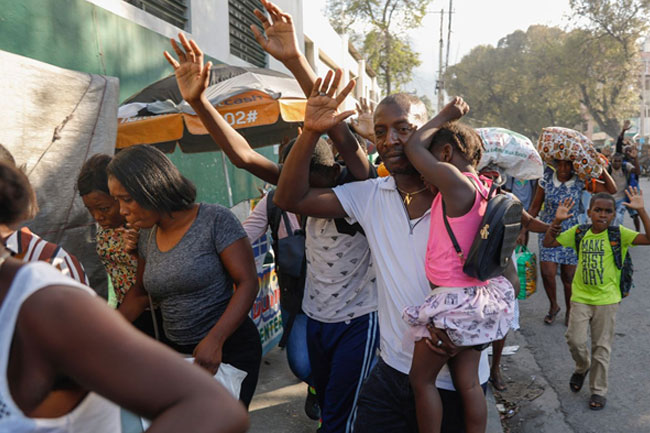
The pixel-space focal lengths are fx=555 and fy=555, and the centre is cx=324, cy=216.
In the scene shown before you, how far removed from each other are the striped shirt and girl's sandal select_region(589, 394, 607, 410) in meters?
3.83

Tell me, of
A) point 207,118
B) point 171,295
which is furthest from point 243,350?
point 207,118

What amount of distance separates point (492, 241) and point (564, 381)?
3376 mm

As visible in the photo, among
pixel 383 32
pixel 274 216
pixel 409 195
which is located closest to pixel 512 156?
pixel 274 216

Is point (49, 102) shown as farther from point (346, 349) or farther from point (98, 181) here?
point (346, 349)

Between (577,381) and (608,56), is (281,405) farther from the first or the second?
(608,56)

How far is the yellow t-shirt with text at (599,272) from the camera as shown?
4.44 meters

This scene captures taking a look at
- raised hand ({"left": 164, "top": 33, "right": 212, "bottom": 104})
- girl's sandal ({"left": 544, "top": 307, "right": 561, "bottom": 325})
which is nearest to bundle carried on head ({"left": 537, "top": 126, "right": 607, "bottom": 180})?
girl's sandal ({"left": 544, "top": 307, "right": 561, "bottom": 325})

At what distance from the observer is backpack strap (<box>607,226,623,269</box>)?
4461 millimetres

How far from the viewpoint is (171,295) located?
2.54 meters

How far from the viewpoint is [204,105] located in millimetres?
2678

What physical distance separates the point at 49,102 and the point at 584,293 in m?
4.08

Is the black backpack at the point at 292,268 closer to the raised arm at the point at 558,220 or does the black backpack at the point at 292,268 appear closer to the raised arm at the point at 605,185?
the raised arm at the point at 558,220

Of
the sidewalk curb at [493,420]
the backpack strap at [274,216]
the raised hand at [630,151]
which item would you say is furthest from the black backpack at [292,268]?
the raised hand at [630,151]

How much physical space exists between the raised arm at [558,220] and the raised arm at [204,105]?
2.23m
